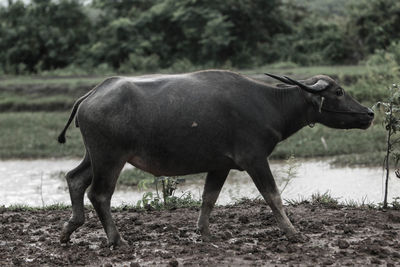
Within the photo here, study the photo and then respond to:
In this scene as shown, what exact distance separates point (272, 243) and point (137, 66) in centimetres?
1374

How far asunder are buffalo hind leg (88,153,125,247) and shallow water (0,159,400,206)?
276 cm

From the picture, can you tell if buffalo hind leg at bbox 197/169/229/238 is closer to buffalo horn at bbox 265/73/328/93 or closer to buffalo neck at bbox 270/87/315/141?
buffalo neck at bbox 270/87/315/141

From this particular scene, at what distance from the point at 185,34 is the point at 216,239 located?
1409 cm

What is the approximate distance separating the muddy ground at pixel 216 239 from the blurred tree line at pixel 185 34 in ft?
38.0

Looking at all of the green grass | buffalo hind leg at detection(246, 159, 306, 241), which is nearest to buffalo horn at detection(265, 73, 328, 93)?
buffalo hind leg at detection(246, 159, 306, 241)

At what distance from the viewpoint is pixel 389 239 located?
462 centimetres

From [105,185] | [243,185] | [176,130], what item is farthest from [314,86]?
[243,185]

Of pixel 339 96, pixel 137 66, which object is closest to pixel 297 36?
pixel 137 66

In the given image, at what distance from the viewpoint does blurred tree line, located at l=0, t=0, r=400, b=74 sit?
18.0 m

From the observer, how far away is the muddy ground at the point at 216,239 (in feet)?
13.9

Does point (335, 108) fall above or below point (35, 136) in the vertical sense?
above

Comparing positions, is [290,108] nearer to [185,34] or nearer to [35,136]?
[35,136]

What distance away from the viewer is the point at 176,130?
183 inches

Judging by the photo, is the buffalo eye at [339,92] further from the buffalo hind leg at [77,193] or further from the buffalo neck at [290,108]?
the buffalo hind leg at [77,193]
